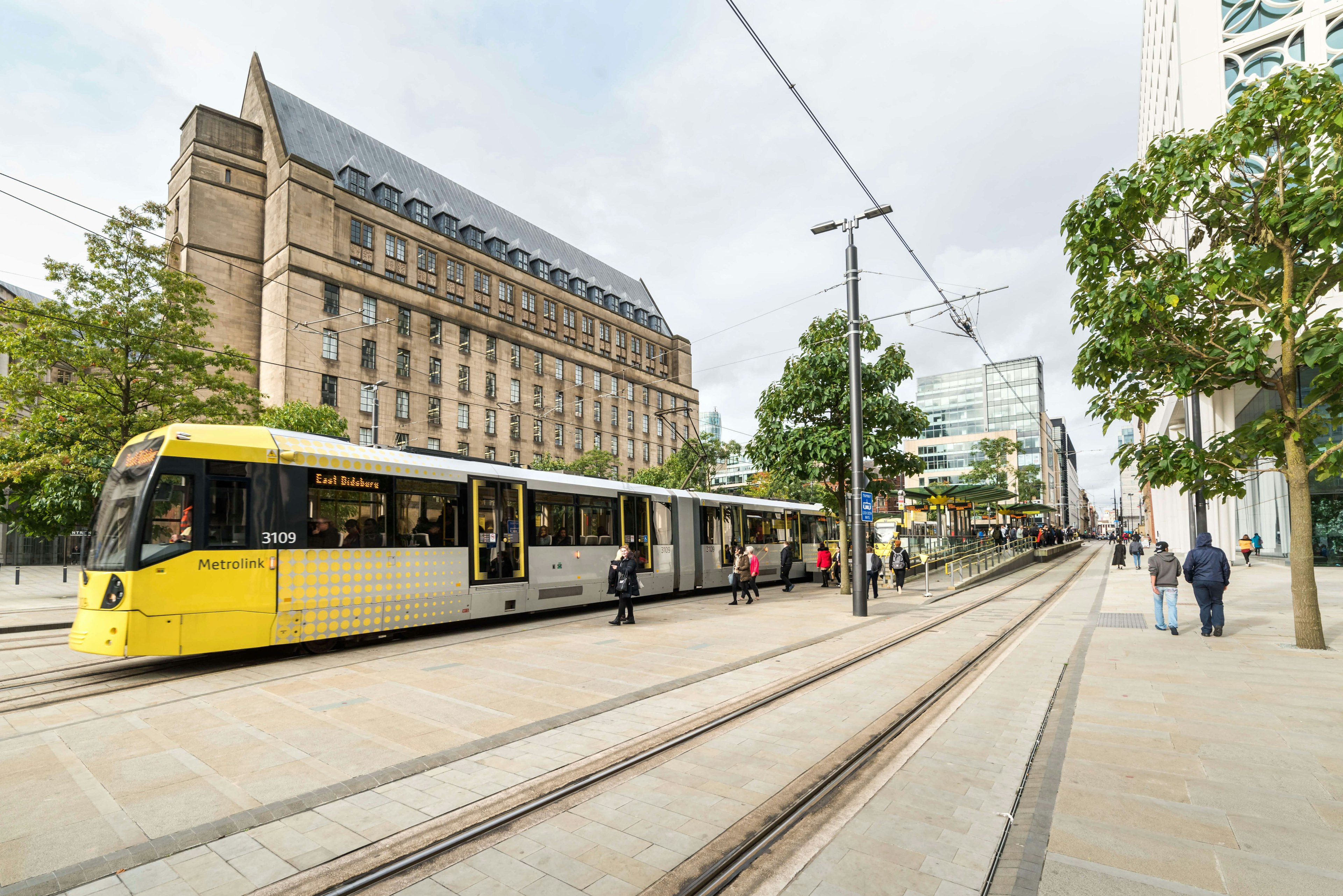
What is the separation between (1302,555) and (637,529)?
Result: 12.6 metres

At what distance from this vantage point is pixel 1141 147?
5331 cm

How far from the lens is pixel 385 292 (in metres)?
46.4

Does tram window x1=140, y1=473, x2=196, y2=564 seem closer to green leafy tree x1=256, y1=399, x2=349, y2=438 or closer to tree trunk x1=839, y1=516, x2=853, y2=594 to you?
tree trunk x1=839, y1=516, x2=853, y2=594

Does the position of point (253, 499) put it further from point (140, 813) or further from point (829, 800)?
point (829, 800)

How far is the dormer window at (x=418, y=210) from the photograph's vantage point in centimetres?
5189

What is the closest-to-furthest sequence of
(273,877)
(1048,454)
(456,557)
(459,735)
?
(273,877), (459,735), (456,557), (1048,454)

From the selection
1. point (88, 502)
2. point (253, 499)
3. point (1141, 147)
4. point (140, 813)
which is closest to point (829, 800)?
point (140, 813)

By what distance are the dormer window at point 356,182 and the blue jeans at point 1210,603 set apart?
50.8 meters

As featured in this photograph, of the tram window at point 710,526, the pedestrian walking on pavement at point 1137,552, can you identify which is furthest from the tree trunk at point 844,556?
the pedestrian walking on pavement at point 1137,552

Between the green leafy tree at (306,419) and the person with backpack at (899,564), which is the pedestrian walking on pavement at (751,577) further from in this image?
the green leafy tree at (306,419)

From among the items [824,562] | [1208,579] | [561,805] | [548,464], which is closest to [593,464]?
[548,464]

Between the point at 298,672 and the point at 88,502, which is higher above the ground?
the point at 88,502

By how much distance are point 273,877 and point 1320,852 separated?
5721mm

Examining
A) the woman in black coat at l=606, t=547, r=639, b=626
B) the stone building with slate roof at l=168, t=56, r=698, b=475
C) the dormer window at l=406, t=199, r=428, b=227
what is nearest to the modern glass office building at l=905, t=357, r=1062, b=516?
the stone building with slate roof at l=168, t=56, r=698, b=475
